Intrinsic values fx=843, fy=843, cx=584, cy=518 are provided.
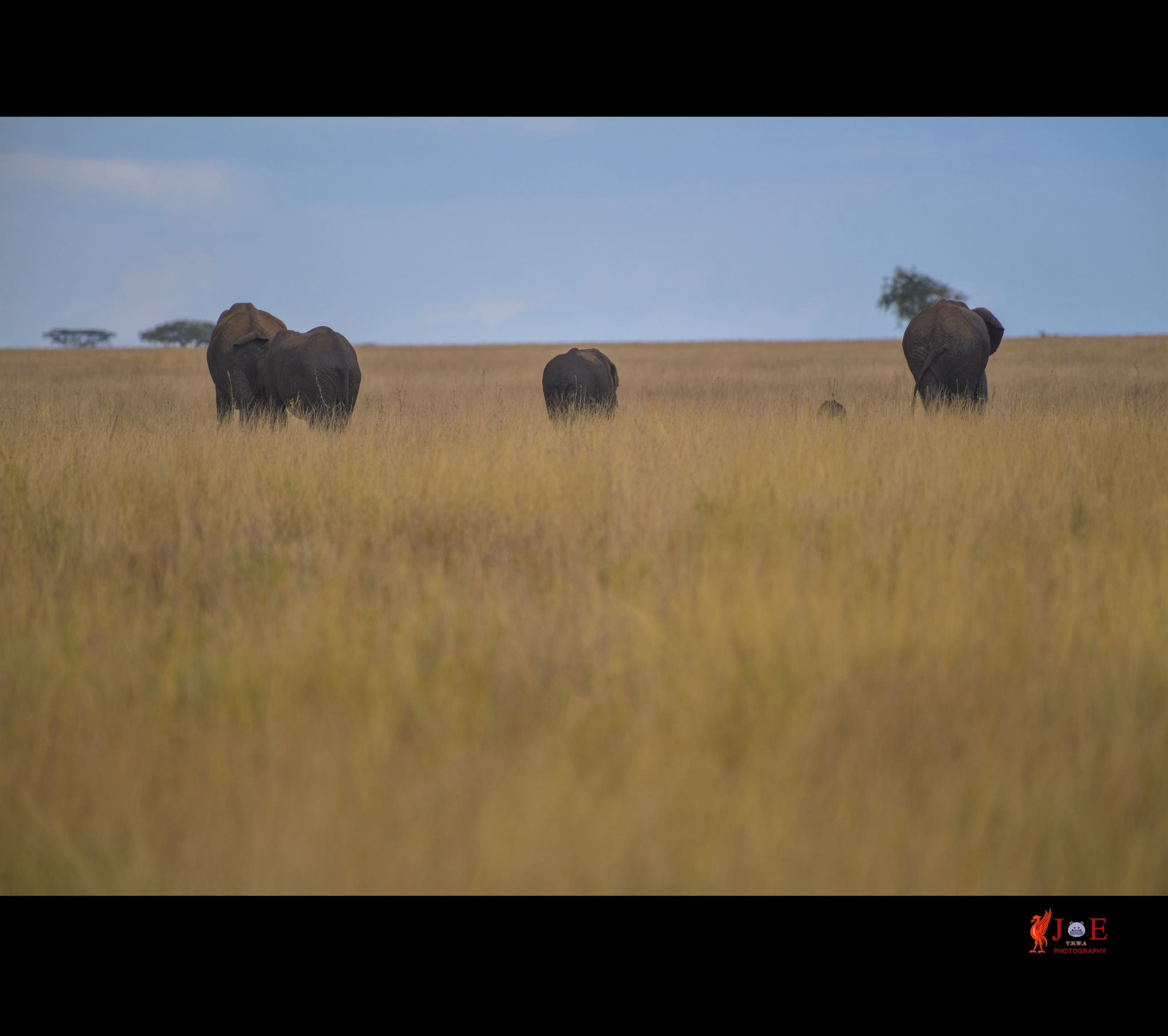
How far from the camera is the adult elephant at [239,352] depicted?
12422 mm

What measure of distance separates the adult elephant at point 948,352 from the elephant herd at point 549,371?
0.5 inches

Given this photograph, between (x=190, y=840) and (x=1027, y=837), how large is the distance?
7.79ft

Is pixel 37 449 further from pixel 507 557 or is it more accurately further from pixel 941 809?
pixel 941 809

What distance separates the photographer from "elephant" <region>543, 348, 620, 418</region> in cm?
1238

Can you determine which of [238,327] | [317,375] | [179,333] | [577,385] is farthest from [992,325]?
[179,333]

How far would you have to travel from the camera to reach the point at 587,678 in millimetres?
3305

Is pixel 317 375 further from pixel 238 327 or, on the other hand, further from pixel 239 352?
pixel 238 327

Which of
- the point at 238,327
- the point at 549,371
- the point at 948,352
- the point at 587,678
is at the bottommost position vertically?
the point at 587,678

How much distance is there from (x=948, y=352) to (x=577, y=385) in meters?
5.34

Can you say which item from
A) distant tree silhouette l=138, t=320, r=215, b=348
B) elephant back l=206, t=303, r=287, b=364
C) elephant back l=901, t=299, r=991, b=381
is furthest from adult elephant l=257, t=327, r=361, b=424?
distant tree silhouette l=138, t=320, r=215, b=348

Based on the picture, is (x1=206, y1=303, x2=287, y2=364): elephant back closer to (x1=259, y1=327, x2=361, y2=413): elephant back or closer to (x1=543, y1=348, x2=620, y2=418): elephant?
(x1=259, y1=327, x2=361, y2=413): elephant back

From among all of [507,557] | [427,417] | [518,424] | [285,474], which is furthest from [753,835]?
[427,417]

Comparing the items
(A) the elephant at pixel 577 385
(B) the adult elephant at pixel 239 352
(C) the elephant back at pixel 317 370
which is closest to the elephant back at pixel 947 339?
(A) the elephant at pixel 577 385

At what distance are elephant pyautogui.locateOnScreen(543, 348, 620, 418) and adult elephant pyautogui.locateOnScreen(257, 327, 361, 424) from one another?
2837 mm
